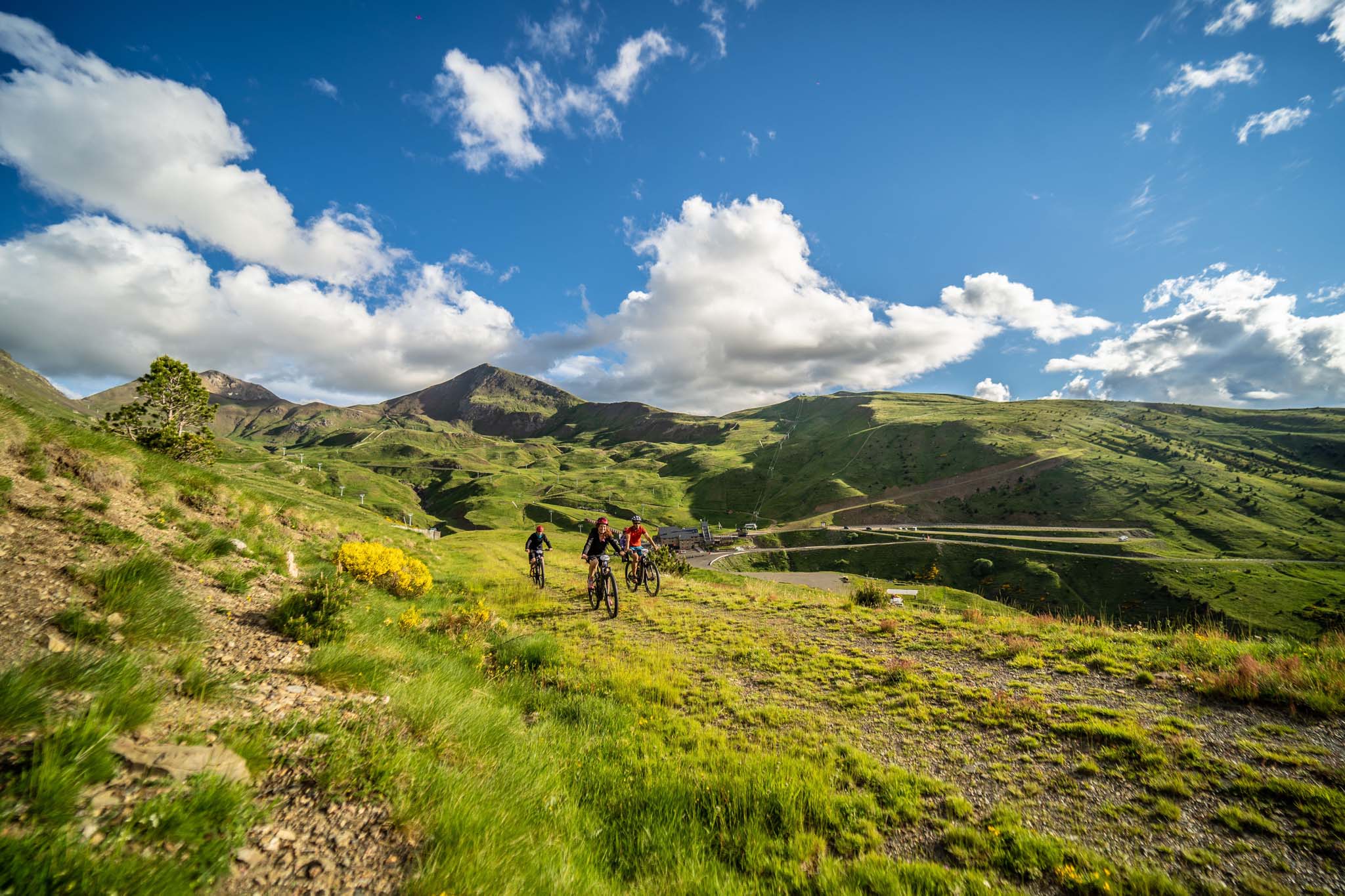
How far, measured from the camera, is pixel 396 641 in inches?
339

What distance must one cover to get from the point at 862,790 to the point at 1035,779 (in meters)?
2.25

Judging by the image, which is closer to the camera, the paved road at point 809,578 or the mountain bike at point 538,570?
the mountain bike at point 538,570

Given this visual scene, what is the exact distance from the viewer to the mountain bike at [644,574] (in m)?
19.1

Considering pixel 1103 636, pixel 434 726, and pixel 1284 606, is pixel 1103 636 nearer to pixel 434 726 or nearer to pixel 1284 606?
pixel 434 726

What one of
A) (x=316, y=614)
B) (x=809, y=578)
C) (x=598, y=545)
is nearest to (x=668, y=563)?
(x=598, y=545)

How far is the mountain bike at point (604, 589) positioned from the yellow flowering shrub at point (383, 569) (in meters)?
5.22

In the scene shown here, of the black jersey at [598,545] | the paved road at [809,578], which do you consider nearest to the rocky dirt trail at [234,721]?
the black jersey at [598,545]

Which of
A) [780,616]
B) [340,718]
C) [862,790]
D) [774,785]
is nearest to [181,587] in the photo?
[340,718]

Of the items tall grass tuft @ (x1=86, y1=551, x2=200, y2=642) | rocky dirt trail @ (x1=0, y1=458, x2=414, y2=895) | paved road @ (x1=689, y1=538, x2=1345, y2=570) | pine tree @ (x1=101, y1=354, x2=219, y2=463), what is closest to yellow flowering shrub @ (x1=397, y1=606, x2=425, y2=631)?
rocky dirt trail @ (x1=0, y1=458, x2=414, y2=895)

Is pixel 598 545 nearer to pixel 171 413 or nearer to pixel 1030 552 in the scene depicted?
pixel 171 413

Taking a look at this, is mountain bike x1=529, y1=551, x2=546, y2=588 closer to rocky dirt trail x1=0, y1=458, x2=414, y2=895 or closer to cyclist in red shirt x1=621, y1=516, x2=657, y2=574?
cyclist in red shirt x1=621, y1=516, x2=657, y2=574

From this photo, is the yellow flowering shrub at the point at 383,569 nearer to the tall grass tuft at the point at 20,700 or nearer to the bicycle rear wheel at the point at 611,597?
the bicycle rear wheel at the point at 611,597

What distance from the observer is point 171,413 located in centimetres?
4028

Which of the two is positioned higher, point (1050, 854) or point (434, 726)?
point (434, 726)
